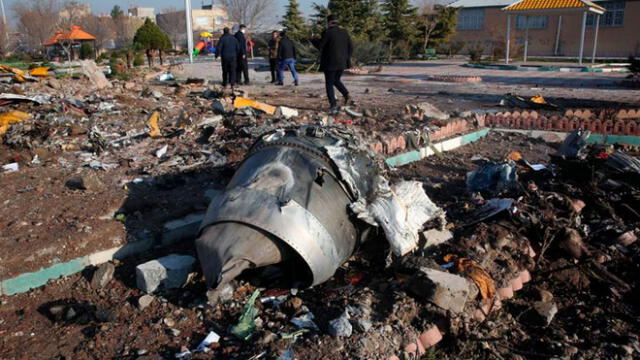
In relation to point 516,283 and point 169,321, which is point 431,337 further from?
point 169,321

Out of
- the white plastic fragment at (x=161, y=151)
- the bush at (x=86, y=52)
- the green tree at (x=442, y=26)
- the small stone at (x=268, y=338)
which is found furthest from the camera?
the green tree at (x=442, y=26)

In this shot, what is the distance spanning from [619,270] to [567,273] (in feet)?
1.62

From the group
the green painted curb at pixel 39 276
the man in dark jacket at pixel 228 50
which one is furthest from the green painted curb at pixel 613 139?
the man in dark jacket at pixel 228 50

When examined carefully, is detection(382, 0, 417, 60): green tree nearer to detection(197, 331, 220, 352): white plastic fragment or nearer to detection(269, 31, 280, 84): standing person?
detection(269, 31, 280, 84): standing person

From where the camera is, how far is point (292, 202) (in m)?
3.33

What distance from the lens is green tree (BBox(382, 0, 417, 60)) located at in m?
27.1

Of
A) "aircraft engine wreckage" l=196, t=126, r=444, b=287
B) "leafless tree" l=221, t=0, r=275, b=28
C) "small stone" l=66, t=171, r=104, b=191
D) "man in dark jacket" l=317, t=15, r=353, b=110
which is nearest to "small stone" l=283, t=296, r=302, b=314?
"aircraft engine wreckage" l=196, t=126, r=444, b=287

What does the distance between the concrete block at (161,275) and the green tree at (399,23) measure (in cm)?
2502

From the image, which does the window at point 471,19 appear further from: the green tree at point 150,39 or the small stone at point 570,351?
the small stone at point 570,351

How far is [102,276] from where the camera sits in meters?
3.78

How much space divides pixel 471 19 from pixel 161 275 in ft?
121

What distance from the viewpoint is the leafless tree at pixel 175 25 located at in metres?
54.2

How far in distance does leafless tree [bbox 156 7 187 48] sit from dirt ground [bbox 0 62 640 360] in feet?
161

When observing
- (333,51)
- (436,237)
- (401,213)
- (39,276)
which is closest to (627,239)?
(436,237)
